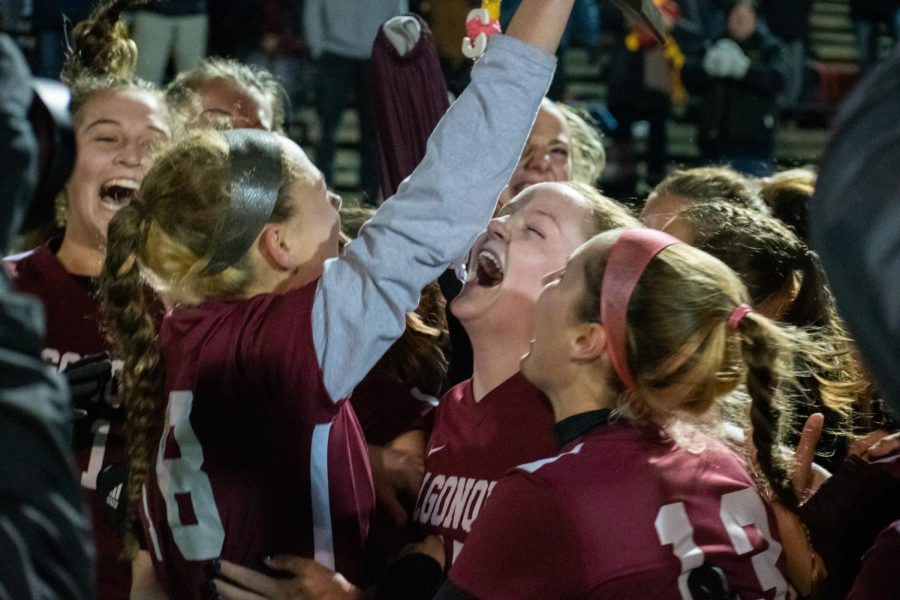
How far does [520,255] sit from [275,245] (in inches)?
20.8

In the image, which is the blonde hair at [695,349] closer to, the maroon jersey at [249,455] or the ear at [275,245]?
the maroon jersey at [249,455]

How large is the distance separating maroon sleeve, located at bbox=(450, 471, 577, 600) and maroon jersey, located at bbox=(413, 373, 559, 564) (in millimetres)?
353

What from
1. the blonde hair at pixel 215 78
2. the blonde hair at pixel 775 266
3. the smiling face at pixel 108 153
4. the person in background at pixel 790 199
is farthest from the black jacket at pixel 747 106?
the smiling face at pixel 108 153

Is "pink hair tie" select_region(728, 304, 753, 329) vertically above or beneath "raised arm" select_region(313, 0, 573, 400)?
beneath

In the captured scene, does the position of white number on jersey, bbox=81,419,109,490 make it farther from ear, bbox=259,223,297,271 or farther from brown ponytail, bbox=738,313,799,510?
brown ponytail, bbox=738,313,799,510

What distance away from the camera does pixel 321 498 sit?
76.0 inches

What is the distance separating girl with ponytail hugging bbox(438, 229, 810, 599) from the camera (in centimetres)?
166

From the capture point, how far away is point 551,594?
65.3 inches

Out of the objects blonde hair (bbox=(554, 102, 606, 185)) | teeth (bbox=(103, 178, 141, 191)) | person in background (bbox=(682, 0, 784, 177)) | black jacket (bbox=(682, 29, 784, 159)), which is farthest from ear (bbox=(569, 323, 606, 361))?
black jacket (bbox=(682, 29, 784, 159))

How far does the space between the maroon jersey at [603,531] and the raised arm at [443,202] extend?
0.30 metres

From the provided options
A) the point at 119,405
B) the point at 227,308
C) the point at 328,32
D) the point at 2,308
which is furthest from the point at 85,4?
the point at 2,308

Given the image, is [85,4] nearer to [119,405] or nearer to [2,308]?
[119,405]

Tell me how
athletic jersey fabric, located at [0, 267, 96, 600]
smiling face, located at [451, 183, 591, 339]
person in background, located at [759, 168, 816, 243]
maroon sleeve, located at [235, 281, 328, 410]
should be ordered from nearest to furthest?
1. athletic jersey fabric, located at [0, 267, 96, 600]
2. maroon sleeve, located at [235, 281, 328, 410]
3. smiling face, located at [451, 183, 591, 339]
4. person in background, located at [759, 168, 816, 243]

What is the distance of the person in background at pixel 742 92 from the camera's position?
6918mm
